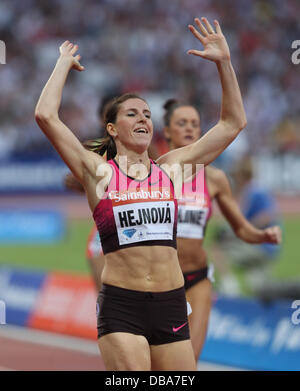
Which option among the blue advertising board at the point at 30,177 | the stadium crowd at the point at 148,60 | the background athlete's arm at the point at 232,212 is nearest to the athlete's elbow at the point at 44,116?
the background athlete's arm at the point at 232,212

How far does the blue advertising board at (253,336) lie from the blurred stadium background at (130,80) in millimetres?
13007

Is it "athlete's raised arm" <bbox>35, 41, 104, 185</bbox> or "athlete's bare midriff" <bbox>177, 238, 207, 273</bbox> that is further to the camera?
"athlete's bare midriff" <bbox>177, 238, 207, 273</bbox>

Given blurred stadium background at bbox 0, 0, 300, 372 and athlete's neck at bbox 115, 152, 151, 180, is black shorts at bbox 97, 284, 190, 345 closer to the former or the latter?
athlete's neck at bbox 115, 152, 151, 180

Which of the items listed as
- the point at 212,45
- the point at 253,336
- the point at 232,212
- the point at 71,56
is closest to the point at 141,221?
the point at 71,56

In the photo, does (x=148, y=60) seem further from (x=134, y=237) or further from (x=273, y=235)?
(x=134, y=237)

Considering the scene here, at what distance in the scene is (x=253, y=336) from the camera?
7.78 meters

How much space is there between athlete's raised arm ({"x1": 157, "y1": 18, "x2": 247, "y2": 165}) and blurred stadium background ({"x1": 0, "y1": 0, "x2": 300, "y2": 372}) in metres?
16.6

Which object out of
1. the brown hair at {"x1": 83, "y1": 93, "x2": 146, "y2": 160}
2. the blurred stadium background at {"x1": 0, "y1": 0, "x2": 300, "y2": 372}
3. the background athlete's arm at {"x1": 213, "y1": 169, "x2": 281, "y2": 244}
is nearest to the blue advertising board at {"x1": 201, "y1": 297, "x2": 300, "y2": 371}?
the background athlete's arm at {"x1": 213, "y1": 169, "x2": 281, "y2": 244}

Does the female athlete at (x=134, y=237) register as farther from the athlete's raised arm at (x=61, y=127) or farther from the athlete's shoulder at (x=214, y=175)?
Result: the athlete's shoulder at (x=214, y=175)

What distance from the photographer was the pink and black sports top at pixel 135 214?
14.5ft

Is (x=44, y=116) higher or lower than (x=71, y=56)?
lower

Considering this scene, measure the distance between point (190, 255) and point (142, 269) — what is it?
200cm

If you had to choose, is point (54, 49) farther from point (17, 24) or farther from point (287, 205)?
point (287, 205)

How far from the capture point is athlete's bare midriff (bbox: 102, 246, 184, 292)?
4.36 metres
